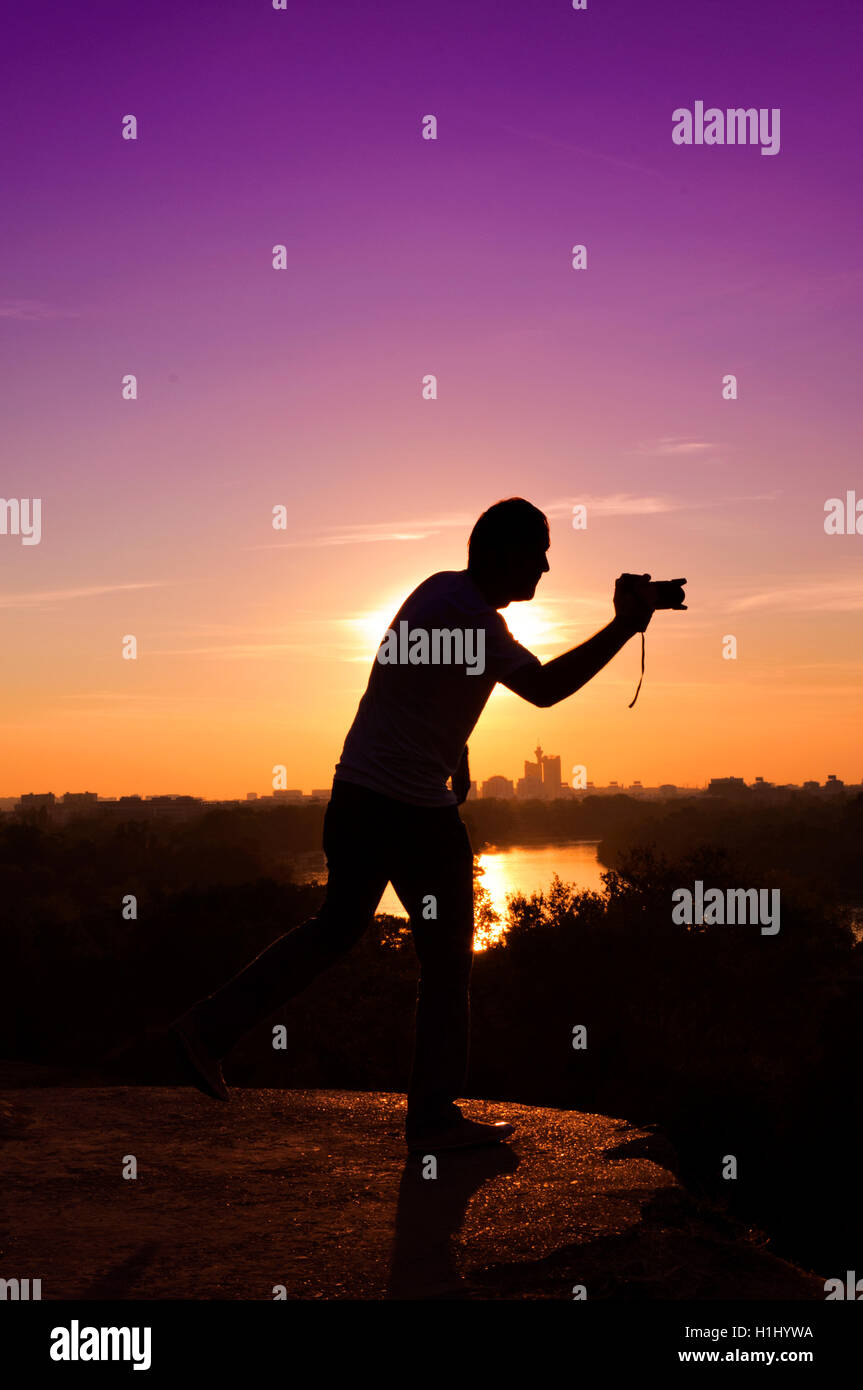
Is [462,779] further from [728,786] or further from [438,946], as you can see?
[728,786]

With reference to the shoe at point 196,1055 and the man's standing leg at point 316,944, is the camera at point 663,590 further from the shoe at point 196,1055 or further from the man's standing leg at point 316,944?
the shoe at point 196,1055

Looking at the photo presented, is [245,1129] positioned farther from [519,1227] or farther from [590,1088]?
[590,1088]

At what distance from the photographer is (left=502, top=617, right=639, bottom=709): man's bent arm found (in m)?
3.54

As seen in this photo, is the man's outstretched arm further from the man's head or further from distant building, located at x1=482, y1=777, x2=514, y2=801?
distant building, located at x1=482, y1=777, x2=514, y2=801

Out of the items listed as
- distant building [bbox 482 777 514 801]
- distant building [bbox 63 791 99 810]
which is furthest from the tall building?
distant building [bbox 63 791 99 810]

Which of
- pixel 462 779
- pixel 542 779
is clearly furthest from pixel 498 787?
pixel 462 779

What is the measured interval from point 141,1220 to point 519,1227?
104cm

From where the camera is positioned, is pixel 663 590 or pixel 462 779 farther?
pixel 462 779

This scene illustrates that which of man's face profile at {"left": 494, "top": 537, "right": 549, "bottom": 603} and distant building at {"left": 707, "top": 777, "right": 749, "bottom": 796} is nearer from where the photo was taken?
man's face profile at {"left": 494, "top": 537, "right": 549, "bottom": 603}

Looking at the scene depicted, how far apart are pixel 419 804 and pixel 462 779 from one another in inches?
12.8

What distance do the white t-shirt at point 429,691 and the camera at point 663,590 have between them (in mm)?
369

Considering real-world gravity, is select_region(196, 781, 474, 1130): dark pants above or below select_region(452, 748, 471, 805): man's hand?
below

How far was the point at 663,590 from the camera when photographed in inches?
143

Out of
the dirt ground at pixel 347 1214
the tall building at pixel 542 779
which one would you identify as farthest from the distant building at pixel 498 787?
the dirt ground at pixel 347 1214
